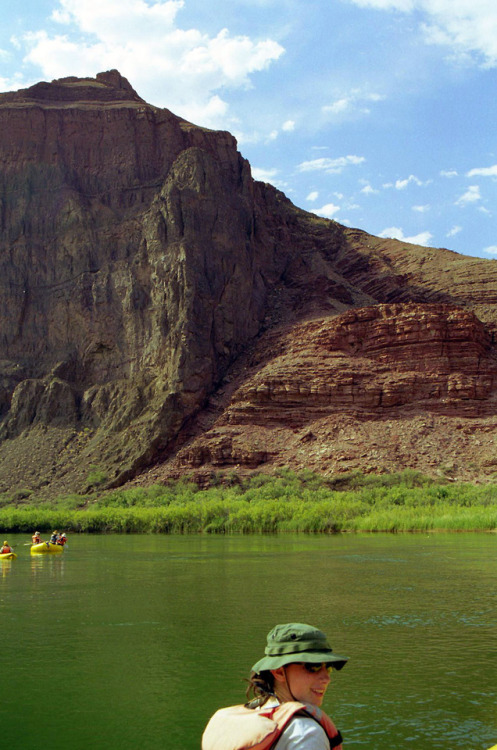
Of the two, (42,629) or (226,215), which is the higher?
(226,215)

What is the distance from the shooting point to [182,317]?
78750mm

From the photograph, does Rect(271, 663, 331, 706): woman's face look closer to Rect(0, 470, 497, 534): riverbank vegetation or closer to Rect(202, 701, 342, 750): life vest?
Rect(202, 701, 342, 750): life vest

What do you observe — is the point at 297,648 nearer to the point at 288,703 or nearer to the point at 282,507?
the point at 288,703

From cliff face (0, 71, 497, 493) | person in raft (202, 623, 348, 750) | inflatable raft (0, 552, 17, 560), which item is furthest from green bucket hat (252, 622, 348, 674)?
cliff face (0, 71, 497, 493)

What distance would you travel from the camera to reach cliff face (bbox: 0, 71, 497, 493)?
2808 inches

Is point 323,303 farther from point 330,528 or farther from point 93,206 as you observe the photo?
point 330,528

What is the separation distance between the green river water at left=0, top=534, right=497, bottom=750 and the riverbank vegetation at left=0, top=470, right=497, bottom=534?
1788cm

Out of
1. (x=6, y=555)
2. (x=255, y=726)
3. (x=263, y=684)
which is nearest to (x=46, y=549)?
(x=6, y=555)

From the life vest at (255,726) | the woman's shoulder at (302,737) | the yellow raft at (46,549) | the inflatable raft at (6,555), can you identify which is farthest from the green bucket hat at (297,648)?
the yellow raft at (46,549)

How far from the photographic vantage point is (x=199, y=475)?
66.9 metres

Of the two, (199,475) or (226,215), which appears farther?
(226,215)

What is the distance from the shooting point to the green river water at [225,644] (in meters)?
10.2

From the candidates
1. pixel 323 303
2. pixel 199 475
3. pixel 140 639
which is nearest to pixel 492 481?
pixel 199 475

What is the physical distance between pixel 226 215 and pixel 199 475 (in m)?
31.7
